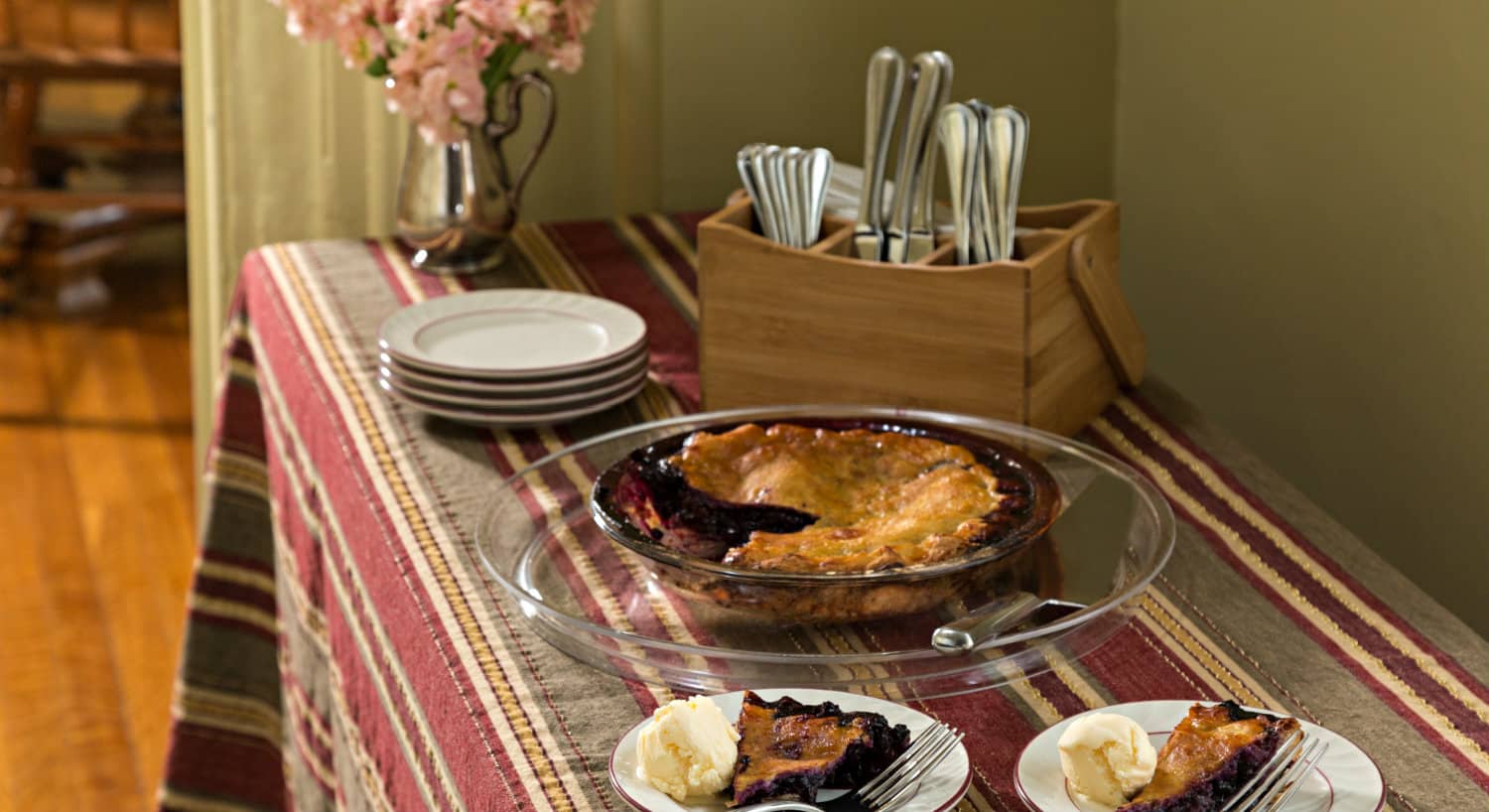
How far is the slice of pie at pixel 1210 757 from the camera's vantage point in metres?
0.63

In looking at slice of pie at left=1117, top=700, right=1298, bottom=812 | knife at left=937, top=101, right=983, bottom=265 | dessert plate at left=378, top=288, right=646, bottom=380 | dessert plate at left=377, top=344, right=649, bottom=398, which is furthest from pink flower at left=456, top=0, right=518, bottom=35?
→ slice of pie at left=1117, top=700, right=1298, bottom=812

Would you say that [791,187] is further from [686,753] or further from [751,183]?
[686,753]

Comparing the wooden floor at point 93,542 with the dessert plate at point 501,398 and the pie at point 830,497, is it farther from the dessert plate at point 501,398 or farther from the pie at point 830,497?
the pie at point 830,497

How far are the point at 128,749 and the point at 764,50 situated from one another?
124cm

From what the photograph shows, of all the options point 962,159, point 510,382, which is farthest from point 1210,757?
point 510,382

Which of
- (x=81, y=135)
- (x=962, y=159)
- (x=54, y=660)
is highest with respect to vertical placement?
(x=962, y=159)

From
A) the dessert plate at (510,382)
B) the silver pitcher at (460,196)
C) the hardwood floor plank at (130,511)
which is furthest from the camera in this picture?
the hardwood floor plank at (130,511)

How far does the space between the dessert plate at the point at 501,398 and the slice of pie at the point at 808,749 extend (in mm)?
505

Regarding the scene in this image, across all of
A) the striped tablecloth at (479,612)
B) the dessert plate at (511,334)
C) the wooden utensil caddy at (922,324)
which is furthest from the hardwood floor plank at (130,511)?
the wooden utensil caddy at (922,324)

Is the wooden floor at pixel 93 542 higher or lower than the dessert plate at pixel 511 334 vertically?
lower

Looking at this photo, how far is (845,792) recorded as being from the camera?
0.65 meters

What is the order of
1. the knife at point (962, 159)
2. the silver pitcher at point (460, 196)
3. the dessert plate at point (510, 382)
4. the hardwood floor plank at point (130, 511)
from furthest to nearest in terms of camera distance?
the hardwood floor plank at point (130, 511) → the silver pitcher at point (460, 196) → the dessert plate at point (510, 382) → the knife at point (962, 159)

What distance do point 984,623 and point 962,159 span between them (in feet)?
1.22

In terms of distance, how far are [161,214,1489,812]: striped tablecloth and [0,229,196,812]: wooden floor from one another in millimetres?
709
